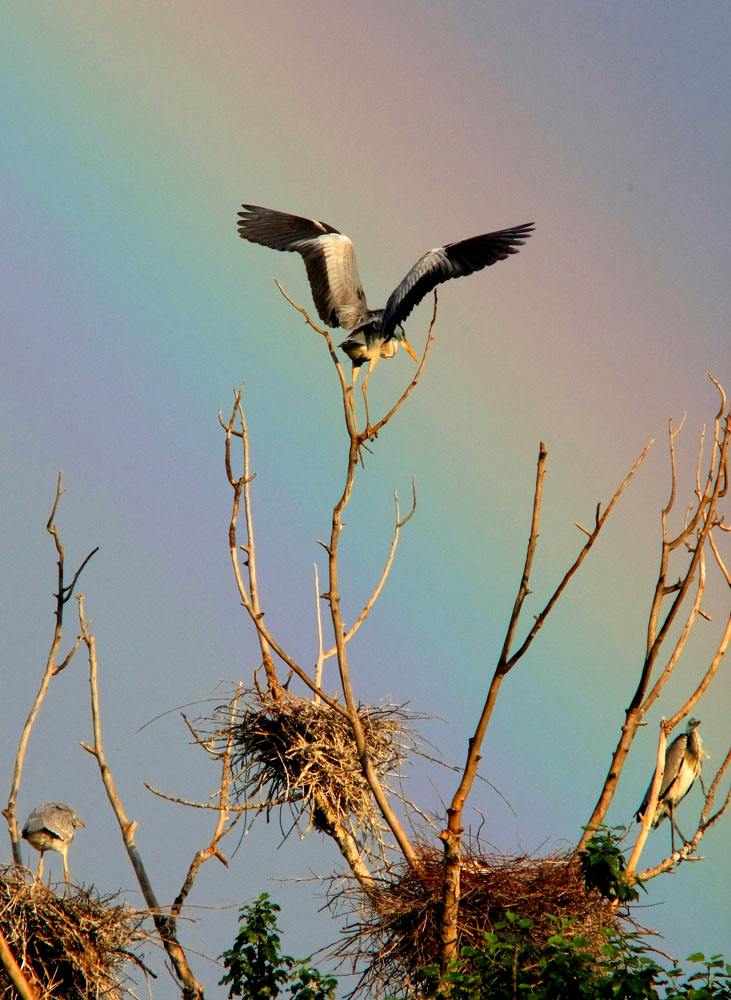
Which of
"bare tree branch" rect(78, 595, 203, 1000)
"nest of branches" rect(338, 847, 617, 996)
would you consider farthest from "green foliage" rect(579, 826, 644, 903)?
"bare tree branch" rect(78, 595, 203, 1000)

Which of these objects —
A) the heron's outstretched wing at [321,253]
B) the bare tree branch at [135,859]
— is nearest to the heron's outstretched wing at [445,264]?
the heron's outstretched wing at [321,253]

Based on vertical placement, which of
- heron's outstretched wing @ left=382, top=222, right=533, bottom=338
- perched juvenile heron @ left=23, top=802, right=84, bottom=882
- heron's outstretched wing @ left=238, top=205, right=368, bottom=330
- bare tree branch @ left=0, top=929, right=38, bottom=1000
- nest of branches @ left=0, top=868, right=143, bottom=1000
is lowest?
bare tree branch @ left=0, top=929, right=38, bottom=1000

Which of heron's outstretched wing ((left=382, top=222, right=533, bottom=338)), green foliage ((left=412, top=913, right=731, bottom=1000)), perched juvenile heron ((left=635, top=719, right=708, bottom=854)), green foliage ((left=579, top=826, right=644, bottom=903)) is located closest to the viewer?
green foliage ((left=412, top=913, right=731, bottom=1000))

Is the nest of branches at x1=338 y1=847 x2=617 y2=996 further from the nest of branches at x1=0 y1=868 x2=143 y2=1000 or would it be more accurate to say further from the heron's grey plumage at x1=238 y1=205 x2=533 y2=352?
the heron's grey plumage at x1=238 y1=205 x2=533 y2=352

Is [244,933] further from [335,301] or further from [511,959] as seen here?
[335,301]

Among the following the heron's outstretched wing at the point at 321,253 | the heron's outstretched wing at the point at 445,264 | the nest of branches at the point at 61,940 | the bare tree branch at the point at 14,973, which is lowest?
the bare tree branch at the point at 14,973

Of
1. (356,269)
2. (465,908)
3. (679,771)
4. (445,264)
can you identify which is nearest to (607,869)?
(465,908)

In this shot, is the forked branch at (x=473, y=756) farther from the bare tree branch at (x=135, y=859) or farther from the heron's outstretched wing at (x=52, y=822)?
the heron's outstretched wing at (x=52, y=822)

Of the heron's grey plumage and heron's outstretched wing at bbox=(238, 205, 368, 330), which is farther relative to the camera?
heron's outstretched wing at bbox=(238, 205, 368, 330)

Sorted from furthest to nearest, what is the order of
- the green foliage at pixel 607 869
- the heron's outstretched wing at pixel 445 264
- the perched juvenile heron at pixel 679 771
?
the perched juvenile heron at pixel 679 771, the heron's outstretched wing at pixel 445 264, the green foliage at pixel 607 869

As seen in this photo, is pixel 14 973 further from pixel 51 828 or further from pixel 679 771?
pixel 679 771

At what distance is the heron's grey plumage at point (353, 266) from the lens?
25.9 feet

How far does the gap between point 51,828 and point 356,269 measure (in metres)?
4.55

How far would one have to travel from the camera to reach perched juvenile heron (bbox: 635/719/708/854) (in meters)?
8.61
